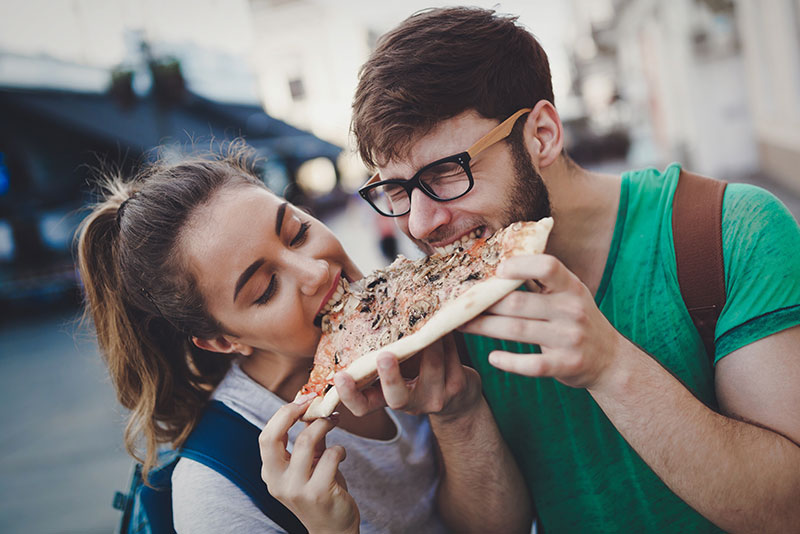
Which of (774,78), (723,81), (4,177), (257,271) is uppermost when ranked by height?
(4,177)

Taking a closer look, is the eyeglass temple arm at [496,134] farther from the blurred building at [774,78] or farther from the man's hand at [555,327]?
the blurred building at [774,78]

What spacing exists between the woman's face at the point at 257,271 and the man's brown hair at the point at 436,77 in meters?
0.51

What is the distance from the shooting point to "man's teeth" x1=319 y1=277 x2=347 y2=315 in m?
2.32

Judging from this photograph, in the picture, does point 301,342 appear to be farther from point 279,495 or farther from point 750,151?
point 750,151

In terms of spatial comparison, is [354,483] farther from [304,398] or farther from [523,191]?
[523,191]

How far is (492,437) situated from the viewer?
2.21 m

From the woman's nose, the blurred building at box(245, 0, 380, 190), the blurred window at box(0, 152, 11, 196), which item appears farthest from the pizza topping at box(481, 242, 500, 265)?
the blurred building at box(245, 0, 380, 190)

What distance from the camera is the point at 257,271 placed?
7.17 feet

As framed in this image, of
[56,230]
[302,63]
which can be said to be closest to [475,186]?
[56,230]

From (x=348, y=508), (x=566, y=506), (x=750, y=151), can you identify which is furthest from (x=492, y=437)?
(x=750, y=151)

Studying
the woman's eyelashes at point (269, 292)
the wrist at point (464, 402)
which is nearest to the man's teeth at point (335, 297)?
the woman's eyelashes at point (269, 292)

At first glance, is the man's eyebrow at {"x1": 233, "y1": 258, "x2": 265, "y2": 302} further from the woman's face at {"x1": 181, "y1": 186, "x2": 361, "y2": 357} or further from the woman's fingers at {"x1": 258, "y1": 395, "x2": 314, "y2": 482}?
the woman's fingers at {"x1": 258, "y1": 395, "x2": 314, "y2": 482}

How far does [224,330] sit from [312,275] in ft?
1.58

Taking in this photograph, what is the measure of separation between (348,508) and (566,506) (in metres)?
0.95
